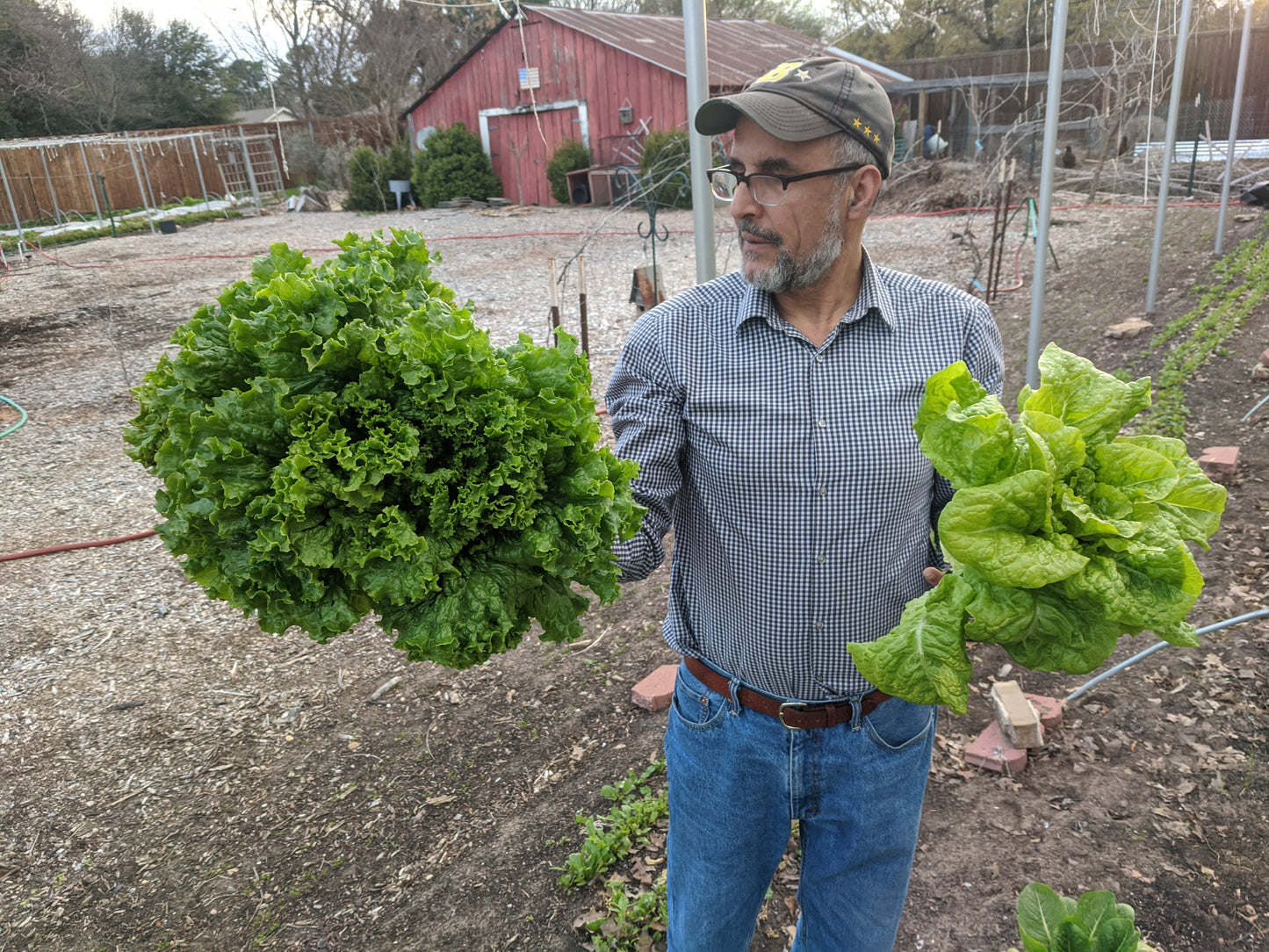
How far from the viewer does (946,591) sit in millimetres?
2078

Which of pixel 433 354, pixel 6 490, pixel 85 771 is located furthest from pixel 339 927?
pixel 6 490

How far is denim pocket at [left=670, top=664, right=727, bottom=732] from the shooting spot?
2.63 m

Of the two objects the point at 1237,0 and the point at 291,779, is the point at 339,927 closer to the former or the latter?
the point at 291,779

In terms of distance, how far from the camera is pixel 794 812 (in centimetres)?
262

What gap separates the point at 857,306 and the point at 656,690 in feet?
10.4

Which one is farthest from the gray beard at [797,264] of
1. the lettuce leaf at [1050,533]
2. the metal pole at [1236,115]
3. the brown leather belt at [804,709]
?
the metal pole at [1236,115]

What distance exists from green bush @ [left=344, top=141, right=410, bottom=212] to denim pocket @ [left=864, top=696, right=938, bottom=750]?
28.8 metres

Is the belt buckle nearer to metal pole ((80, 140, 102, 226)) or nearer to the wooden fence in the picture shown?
the wooden fence

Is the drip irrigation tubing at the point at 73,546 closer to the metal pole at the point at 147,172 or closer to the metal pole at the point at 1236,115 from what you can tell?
the metal pole at the point at 1236,115

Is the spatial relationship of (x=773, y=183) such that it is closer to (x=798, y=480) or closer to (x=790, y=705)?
(x=798, y=480)

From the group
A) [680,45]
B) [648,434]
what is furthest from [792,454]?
[680,45]

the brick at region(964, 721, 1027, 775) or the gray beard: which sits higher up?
the gray beard

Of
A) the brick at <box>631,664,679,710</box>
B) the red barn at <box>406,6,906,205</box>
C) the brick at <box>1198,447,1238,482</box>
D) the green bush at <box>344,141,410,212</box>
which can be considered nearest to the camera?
the brick at <box>631,664,679,710</box>

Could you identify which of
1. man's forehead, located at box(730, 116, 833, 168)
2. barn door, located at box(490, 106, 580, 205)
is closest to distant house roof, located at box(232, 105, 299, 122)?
barn door, located at box(490, 106, 580, 205)
